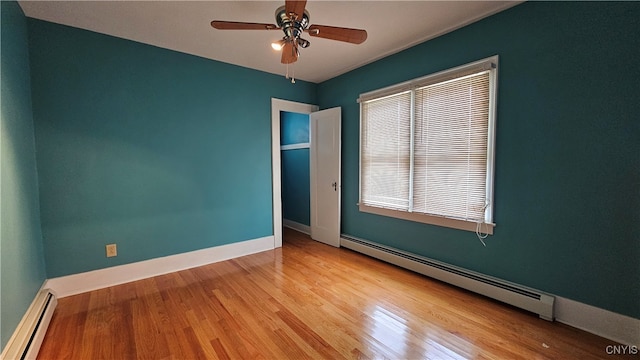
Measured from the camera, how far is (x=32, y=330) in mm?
1706

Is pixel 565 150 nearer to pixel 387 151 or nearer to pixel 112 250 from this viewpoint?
pixel 387 151

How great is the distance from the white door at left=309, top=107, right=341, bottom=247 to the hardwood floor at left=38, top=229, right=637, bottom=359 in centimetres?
113

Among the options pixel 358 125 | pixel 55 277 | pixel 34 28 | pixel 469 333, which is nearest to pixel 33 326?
pixel 55 277

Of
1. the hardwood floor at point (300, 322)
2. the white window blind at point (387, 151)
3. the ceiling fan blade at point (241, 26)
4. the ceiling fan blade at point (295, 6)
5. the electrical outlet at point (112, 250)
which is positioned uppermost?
the ceiling fan blade at point (295, 6)

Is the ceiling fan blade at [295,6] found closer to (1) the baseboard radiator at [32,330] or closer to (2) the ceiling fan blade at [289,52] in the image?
(2) the ceiling fan blade at [289,52]

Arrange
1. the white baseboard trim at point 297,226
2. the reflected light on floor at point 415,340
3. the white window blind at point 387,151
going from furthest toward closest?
the white baseboard trim at point 297,226
the white window blind at point 387,151
the reflected light on floor at point 415,340

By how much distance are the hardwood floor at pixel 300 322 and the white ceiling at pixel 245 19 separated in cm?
247

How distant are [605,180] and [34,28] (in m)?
4.60

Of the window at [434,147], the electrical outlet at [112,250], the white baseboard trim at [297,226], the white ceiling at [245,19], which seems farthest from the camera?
the white baseboard trim at [297,226]

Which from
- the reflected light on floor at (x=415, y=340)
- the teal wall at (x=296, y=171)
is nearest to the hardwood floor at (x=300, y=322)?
the reflected light on floor at (x=415, y=340)

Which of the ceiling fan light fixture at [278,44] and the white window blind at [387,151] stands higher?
the ceiling fan light fixture at [278,44]

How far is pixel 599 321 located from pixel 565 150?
1.21 m

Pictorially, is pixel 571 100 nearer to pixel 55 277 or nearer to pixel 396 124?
pixel 396 124

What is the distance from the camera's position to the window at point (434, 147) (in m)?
2.31
